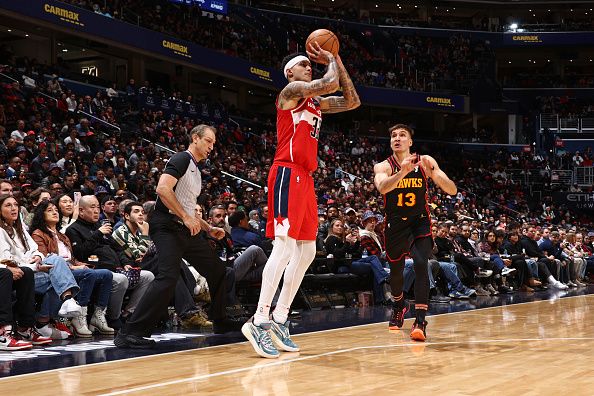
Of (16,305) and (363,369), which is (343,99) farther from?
(16,305)

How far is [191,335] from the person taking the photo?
21.4 ft

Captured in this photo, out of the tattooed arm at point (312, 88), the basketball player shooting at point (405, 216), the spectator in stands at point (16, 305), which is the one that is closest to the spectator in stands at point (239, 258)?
the basketball player shooting at point (405, 216)

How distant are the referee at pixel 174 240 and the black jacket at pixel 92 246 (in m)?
1.29

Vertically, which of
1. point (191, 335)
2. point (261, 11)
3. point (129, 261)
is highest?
point (261, 11)

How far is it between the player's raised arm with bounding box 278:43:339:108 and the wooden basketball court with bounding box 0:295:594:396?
72.6 inches

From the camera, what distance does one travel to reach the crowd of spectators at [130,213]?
6270mm

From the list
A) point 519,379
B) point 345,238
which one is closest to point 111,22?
point 345,238

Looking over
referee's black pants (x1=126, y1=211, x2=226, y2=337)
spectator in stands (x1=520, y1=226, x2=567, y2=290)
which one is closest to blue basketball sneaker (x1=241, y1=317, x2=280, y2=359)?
referee's black pants (x1=126, y1=211, x2=226, y2=337)

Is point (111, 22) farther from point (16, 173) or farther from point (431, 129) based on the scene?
point (431, 129)

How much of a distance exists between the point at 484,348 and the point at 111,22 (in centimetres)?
2006

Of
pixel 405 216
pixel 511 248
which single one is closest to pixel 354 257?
pixel 405 216

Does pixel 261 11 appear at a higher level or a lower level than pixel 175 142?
higher

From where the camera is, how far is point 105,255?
7027 mm

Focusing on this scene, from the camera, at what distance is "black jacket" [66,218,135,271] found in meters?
6.89
